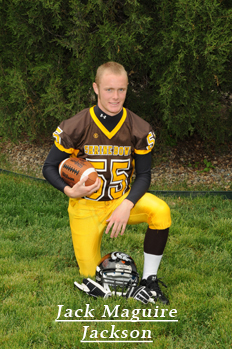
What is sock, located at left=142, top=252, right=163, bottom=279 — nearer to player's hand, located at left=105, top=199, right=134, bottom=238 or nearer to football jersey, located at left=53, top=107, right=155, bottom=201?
player's hand, located at left=105, top=199, right=134, bottom=238

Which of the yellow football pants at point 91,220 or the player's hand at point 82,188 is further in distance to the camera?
the yellow football pants at point 91,220

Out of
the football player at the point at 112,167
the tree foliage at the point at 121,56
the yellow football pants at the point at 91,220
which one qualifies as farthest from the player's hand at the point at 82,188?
the tree foliage at the point at 121,56

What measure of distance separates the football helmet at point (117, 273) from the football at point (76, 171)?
75cm

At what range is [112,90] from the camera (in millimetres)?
3203

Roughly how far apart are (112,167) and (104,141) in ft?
0.78

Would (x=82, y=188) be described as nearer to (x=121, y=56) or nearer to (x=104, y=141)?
(x=104, y=141)

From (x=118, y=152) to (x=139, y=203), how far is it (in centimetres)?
48

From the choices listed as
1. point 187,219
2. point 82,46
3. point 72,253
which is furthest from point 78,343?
point 82,46

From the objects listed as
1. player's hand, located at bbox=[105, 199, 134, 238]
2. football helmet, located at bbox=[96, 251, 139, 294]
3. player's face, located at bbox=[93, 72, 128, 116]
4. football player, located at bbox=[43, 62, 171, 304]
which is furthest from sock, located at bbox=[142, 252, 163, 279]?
player's face, located at bbox=[93, 72, 128, 116]

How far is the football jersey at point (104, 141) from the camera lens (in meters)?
3.30

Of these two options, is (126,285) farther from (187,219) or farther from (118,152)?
(187,219)

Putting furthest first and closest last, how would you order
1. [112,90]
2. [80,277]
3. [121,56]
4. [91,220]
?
1. [121,56]
2. [80,277]
3. [91,220]
4. [112,90]

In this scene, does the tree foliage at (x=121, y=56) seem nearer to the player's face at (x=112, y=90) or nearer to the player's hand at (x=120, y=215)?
the player's face at (x=112, y=90)

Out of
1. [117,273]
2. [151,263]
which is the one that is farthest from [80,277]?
[151,263]
